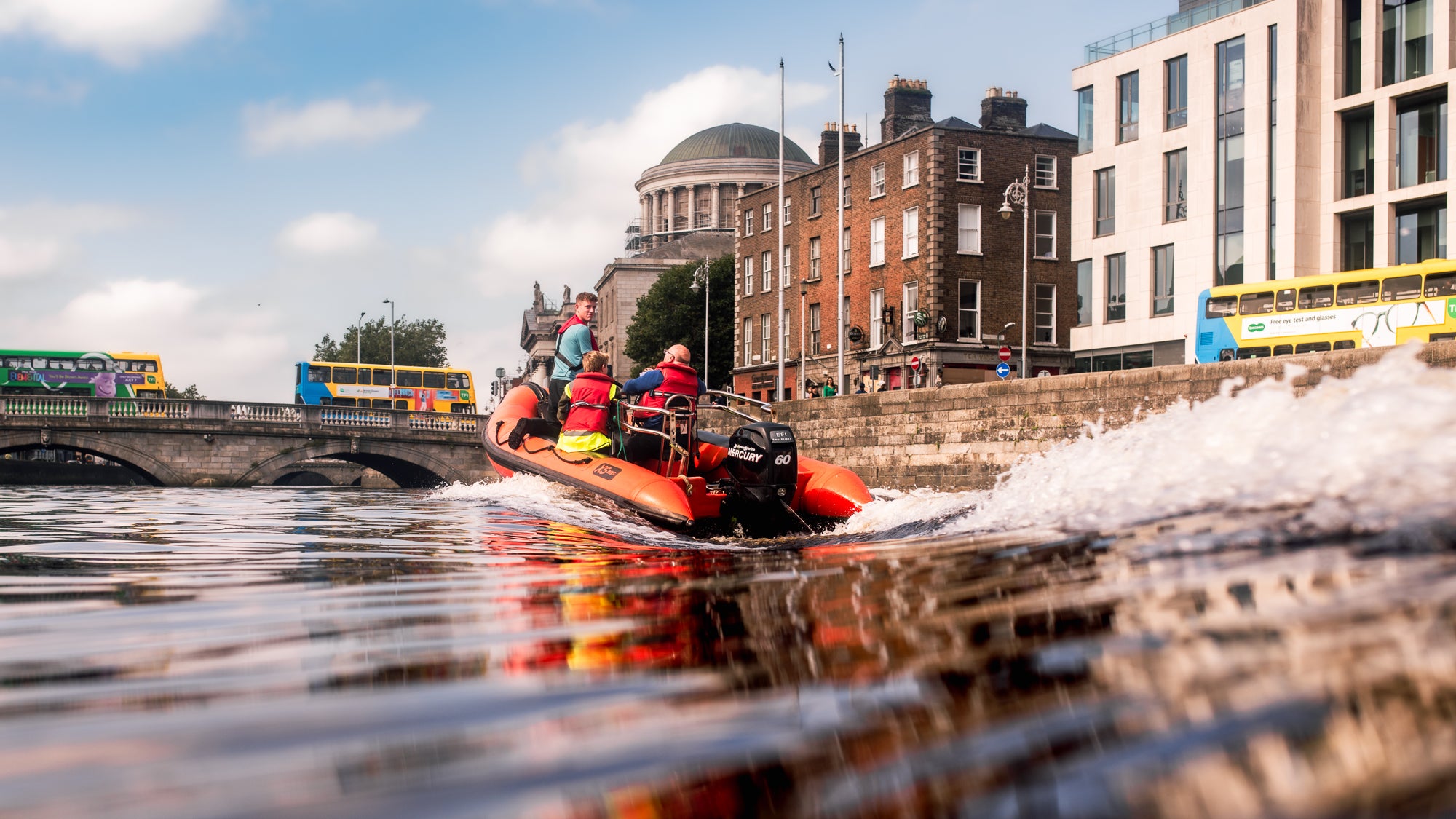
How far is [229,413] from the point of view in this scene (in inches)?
1634

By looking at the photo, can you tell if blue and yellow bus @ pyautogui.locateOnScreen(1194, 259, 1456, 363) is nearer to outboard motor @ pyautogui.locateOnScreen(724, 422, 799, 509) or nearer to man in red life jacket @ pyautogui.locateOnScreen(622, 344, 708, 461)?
man in red life jacket @ pyautogui.locateOnScreen(622, 344, 708, 461)

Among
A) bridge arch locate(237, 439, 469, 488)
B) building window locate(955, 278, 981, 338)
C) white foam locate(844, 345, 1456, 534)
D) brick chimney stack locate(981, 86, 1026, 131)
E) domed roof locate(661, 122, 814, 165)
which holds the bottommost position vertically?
bridge arch locate(237, 439, 469, 488)

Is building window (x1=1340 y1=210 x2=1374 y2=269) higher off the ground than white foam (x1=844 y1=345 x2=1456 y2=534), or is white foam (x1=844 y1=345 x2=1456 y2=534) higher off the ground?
building window (x1=1340 y1=210 x2=1374 y2=269)

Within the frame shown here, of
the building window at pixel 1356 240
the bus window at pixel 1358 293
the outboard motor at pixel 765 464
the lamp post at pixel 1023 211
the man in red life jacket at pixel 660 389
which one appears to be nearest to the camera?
the outboard motor at pixel 765 464

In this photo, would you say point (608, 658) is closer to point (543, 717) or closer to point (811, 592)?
point (543, 717)

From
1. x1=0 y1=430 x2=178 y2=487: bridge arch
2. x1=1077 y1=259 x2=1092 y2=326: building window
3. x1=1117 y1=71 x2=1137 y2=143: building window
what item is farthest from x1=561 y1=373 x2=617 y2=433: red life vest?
x1=0 y1=430 x2=178 y2=487: bridge arch

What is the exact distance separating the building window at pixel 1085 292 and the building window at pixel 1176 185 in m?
2.75

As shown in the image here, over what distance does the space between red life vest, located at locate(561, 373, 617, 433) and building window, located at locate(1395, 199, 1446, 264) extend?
70.3 feet

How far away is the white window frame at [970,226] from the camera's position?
3894 cm

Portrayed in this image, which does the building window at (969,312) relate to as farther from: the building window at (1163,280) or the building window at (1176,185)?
the building window at (1176,185)

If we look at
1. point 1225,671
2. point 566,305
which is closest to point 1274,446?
point 1225,671

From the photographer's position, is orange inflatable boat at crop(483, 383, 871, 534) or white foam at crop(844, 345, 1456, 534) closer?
white foam at crop(844, 345, 1456, 534)

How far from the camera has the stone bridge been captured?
126ft

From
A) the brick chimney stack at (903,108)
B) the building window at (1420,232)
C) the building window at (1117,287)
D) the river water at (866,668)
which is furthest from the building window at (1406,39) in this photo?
the river water at (866,668)
